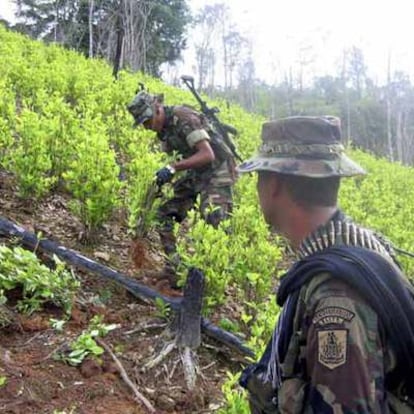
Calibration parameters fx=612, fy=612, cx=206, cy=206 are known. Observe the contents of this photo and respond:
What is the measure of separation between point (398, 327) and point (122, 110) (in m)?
7.46

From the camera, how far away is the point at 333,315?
1.40 metres

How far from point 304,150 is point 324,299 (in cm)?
45

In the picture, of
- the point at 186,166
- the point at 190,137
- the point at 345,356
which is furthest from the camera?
the point at 190,137

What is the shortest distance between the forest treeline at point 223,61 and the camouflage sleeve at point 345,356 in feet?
35.3

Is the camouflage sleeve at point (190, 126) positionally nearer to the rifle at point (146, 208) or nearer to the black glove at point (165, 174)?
the black glove at point (165, 174)

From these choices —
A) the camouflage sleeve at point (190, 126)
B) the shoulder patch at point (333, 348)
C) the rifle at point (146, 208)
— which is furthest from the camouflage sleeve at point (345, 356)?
the rifle at point (146, 208)

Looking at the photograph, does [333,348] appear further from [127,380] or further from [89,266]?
[89,266]

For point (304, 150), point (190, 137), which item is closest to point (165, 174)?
point (190, 137)

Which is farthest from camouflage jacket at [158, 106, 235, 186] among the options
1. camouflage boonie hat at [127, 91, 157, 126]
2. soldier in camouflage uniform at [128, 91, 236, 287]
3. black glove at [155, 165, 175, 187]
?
black glove at [155, 165, 175, 187]

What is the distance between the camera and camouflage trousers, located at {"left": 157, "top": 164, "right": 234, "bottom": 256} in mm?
4980

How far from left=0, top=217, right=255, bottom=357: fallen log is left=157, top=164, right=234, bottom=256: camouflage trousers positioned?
829 mm

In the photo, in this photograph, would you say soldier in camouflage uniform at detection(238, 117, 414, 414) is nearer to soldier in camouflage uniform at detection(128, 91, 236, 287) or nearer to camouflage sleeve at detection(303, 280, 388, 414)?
camouflage sleeve at detection(303, 280, 388, 414)

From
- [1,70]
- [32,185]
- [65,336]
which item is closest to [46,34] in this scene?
[1,70]

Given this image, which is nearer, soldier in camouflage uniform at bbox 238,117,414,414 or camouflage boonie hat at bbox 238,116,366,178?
soldier in camouflage uniform at bbox 238,117,414,414
